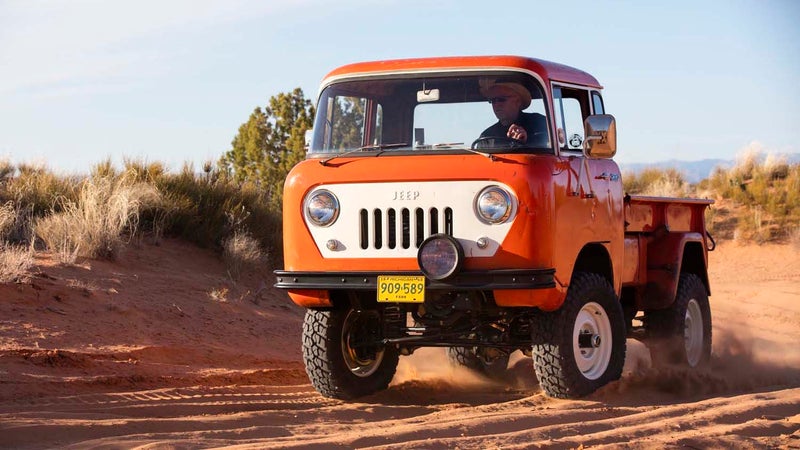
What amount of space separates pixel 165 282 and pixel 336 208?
20.5 feet

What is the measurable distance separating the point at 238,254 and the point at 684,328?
7088 mm

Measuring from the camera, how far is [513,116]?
838cm

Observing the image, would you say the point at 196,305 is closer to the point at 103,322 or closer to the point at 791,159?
the point at 103,322

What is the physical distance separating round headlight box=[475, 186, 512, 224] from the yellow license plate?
633 millimetres

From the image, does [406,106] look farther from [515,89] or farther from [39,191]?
[39,191]

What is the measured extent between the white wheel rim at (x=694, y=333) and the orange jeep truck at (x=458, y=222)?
6.00 feet

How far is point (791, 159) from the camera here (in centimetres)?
2795

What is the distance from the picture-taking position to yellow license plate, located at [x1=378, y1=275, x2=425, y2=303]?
7898mm

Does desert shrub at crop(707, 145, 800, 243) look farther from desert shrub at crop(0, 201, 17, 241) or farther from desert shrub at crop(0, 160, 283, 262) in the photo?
desert shrub at crop(0, 201, 17, 241)

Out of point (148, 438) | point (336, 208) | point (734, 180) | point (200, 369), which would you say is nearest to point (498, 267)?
point (336, 208)

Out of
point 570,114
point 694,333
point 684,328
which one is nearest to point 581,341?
point 570,114

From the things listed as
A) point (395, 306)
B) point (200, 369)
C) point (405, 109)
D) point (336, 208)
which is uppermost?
point (405, 109)

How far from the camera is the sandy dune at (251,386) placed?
266 inches

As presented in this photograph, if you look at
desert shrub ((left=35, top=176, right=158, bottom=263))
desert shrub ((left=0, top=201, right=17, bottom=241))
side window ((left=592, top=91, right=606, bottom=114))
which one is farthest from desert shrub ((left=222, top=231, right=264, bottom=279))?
side window ((left=592, top=91, right=606, bottom=114))
